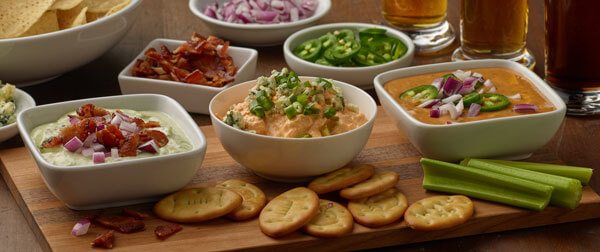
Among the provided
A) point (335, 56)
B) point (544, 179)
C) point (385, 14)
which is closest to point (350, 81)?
point (335, 56)

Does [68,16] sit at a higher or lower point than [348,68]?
higher

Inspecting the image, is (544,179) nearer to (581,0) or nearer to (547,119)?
(547,119)

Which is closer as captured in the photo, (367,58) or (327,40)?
(367,58)

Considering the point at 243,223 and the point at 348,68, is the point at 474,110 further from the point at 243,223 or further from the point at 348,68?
the point at 243,223

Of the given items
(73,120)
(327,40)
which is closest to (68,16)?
(73,120)

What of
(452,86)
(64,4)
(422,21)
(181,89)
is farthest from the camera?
(422,21)

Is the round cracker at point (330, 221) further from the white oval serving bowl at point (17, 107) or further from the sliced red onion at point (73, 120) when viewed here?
the white oval serving bowl at point (17, 107)
